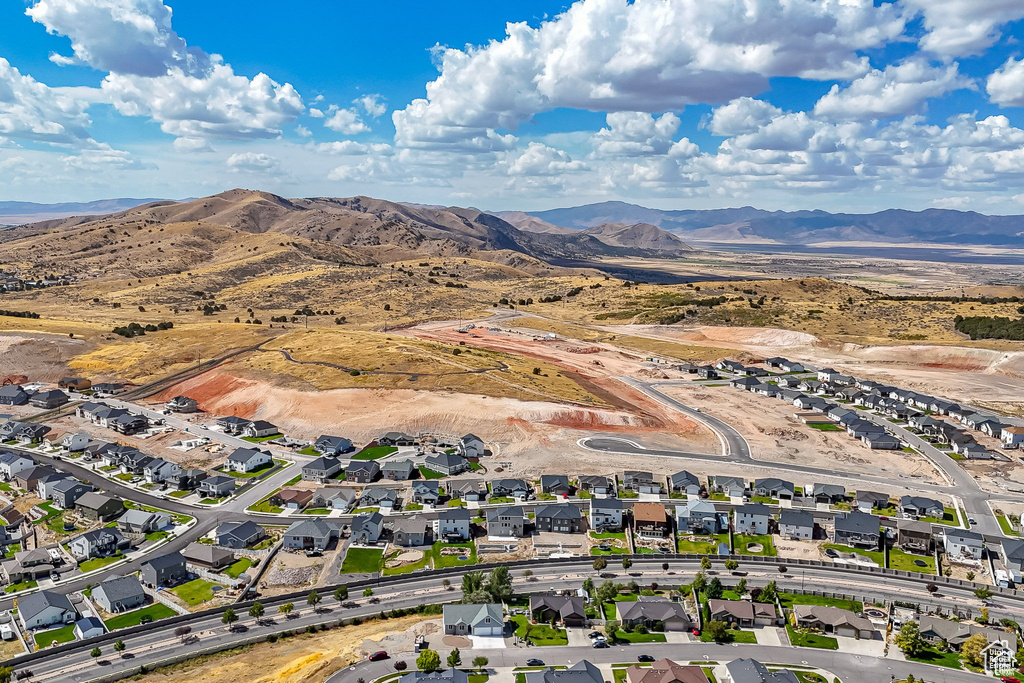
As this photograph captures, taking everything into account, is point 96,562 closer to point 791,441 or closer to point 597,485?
point 597,485

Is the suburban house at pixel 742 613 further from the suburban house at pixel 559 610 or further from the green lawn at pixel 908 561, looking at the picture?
the green lawn at pixel 908 561

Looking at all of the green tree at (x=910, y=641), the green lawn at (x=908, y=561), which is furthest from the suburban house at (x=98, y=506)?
the green lawn at (x=908, y=561)

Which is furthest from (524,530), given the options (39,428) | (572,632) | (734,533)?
(39,428)

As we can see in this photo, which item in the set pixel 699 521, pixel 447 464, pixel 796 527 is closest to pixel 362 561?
pixel 447 464

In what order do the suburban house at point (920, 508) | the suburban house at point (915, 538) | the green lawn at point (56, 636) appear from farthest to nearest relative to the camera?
the suburban house at point (920, 508) → the suburban house at point (915, 538) → the green lawn at point (56, 636)

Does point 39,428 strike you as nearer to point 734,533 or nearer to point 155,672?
point 155,672

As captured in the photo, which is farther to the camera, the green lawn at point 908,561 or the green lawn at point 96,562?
the green lawn at point 908,561
